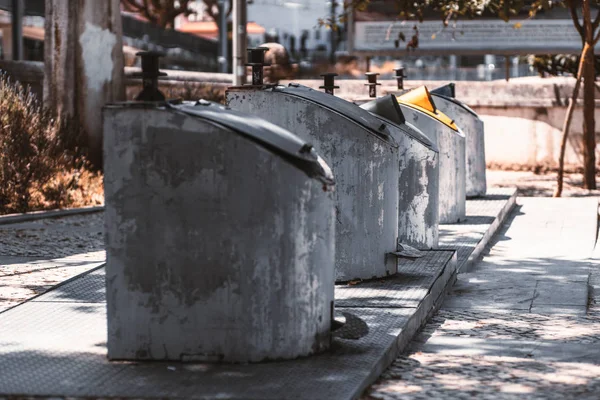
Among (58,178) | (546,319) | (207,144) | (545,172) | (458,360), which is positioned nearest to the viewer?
(207,144)

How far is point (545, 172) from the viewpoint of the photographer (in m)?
18.7

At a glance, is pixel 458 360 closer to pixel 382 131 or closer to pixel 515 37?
pixel 382 131

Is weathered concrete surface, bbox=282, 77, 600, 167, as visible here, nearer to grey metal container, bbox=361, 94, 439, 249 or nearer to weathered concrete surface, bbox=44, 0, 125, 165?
weathered concrete surface, bbox=44, 0, 125, 165

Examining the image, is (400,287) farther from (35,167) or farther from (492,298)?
(35,167)

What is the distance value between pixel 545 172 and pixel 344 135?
11621mm

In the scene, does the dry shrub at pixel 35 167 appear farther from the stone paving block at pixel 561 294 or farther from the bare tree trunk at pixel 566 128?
the stone paving block at pixel 561 294

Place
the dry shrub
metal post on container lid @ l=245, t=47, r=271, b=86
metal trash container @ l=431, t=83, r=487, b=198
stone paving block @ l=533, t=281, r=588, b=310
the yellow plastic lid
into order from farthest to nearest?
1. metal trash container @ l=431, t=83, r=487, b=198
2. the dry shrub
3. the yellow plastic lid
4. stone paving block @ l=533, t=281, r=588, b=310
5. metal post on container lid @ l=245, t=47, r=271, b=86

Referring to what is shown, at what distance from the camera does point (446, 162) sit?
11477 mm

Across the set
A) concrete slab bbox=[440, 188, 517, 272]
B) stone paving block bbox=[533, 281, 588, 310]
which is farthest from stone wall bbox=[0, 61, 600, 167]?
stone paving block bbox=[533, 281, 588, 310]

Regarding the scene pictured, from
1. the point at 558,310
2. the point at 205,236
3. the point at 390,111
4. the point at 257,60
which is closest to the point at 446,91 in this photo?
the point at 390,111

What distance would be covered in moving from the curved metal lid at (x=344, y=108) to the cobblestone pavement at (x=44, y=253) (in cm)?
223

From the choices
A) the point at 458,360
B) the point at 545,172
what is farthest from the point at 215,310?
the point at 545,172

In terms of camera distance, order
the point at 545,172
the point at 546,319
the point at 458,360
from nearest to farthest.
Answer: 1. the point at 458,360
2. the point at 546,319
3. the point at 545,172

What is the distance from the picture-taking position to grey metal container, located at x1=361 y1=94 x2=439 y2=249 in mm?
8969
